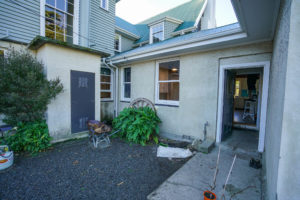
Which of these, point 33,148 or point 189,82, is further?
point 189,82

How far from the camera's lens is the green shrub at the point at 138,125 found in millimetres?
4336

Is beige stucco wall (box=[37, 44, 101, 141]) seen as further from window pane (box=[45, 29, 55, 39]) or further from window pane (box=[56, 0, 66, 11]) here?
window pane (box=[56, 0, 66, 11])

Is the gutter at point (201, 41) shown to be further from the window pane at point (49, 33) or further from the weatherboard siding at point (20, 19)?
the weatherboard siding at point (20, 19)

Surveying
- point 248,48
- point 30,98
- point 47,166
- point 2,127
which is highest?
point 248,48

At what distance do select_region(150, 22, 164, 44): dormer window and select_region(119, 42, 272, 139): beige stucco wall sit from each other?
548 centimetres

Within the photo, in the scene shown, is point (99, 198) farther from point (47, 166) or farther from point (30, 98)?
point (30, 98)

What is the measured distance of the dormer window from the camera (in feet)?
30.6

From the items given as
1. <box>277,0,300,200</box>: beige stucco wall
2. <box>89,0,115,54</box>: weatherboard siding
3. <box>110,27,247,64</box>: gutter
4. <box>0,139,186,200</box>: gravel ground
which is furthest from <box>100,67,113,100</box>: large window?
<box>277,0,300,200</box>: beige stucco wall

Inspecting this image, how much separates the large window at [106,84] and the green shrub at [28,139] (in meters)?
3.56

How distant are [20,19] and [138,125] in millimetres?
5653

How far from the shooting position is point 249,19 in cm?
248

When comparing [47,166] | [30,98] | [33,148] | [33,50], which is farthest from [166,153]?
[33,50]

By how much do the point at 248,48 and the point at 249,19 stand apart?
134 centimetres

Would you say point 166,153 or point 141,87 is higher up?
point 141,87
